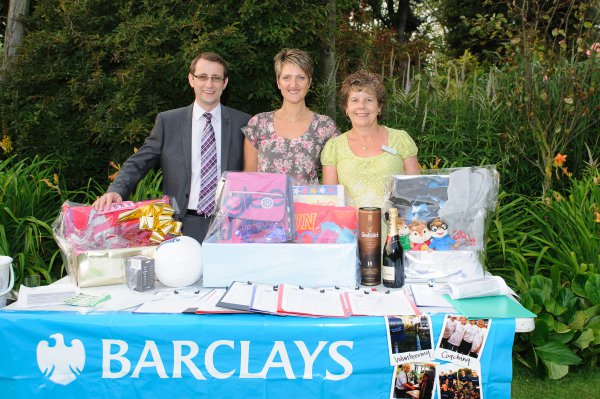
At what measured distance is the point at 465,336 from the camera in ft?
5.55

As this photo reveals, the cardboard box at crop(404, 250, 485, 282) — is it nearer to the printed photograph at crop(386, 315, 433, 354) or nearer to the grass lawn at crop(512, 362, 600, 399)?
the printed photograph at crop(386, 315, 433, 354)

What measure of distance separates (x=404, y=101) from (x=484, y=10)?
385 inches

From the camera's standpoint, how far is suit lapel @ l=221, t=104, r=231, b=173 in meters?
3.04

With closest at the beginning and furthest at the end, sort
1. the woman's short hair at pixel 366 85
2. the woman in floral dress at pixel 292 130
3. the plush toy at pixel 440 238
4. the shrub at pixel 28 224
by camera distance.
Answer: the plush toy at pixel 440 238 < the woman's short hair at pixel 366 85 < the woman in floral dress at pixel 292 130 < the shrub at pixel 28 224

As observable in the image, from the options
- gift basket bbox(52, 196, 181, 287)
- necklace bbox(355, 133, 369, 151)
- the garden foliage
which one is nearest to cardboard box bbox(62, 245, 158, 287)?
gift basket bbox(52, 196, 181, 287)

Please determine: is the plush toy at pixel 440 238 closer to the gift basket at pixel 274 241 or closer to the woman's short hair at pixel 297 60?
the gift basket at pixel 274 241

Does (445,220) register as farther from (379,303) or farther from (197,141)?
(197,141)

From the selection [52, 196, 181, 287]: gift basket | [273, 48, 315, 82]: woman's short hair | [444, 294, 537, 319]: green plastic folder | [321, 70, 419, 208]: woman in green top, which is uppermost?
[273, 48, 315, 82]: woman's short hair

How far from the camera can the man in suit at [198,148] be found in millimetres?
2951

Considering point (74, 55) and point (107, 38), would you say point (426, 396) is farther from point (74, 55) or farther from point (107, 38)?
point (74, 55)

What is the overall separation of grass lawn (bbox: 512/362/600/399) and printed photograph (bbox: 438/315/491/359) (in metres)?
1.42

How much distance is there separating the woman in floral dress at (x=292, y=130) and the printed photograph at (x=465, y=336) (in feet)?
4.47

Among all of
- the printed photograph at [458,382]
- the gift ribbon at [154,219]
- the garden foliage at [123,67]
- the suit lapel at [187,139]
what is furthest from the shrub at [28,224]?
the printed photograph at [458,382]

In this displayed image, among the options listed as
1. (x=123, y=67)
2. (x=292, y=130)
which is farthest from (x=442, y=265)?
(x=123, y=67)
